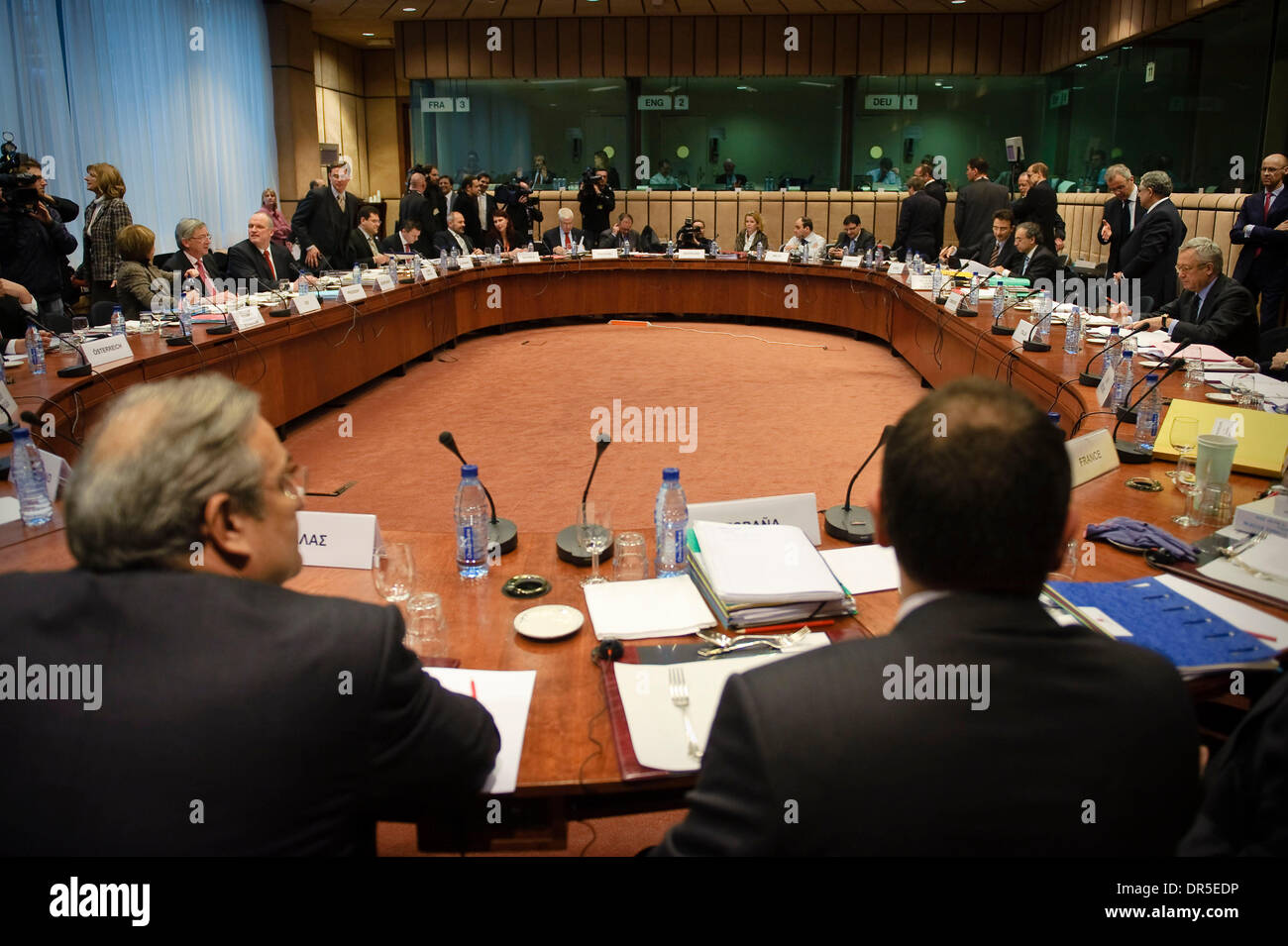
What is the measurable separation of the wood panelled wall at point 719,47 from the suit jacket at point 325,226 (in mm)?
5478

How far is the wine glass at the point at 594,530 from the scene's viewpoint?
6.37 feet

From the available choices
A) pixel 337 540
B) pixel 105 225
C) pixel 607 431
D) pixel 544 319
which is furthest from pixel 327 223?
pixel 337 540

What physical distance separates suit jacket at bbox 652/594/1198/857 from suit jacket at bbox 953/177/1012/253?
7.70 meters

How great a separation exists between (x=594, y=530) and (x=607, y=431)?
3212mm

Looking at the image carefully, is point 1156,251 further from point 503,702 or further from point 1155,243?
point 503,702

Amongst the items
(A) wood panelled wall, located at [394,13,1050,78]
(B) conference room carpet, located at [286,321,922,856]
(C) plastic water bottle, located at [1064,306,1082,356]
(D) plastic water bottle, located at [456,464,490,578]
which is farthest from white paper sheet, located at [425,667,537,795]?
(A) wood panelled wall, located at [394,13,1050,78]

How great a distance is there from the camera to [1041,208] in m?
7.39

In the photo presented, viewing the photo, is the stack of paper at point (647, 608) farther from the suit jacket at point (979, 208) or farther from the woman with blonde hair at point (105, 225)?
the suit jacket at point (979, 208)

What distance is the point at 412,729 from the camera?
102cm

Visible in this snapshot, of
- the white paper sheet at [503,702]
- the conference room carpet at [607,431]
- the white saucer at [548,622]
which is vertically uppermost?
the white saucer at [548,622]

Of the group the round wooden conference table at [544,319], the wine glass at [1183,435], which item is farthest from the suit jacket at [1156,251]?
the wine glass at [1183,435]

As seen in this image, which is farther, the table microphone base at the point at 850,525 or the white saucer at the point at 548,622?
the table microphone base at the point at 850,525

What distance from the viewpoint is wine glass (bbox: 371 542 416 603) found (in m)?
1.73
